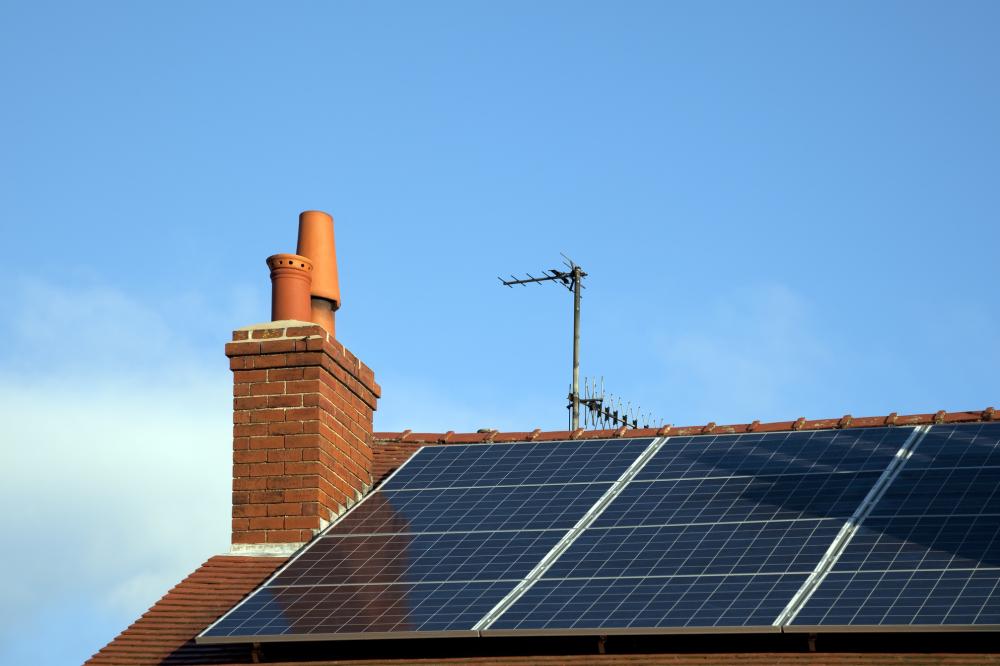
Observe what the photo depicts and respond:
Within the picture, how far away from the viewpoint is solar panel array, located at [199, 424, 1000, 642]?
692 inches

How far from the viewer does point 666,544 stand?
19391 millimetres

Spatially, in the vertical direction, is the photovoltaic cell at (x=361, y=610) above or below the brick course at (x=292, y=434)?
below

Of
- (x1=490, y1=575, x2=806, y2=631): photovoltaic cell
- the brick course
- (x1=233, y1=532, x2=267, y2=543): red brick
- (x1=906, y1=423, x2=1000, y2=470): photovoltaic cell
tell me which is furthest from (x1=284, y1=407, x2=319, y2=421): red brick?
(x1=906, y1=423, x2=1000, y2=470): photovoltaic cell

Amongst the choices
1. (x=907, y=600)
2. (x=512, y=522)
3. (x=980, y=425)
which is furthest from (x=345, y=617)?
(x=980, y=425)

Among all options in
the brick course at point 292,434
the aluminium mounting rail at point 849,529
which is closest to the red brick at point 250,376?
the brick course at point 292,434

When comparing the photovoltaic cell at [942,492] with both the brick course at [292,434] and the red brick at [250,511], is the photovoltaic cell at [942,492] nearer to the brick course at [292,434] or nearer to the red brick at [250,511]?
the brick course at [292,434]

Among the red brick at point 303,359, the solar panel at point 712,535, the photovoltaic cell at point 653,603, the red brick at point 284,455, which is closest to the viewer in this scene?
the photovoltaic cell at point 653,603

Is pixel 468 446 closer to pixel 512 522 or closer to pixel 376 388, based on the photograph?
pixel 376 388

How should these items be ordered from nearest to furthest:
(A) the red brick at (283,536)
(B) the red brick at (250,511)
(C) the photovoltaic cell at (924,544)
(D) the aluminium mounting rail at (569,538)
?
(C) the photovoltaic cell at (924,544) < (D) the aluminium mounting rail at (569,538) < (A) the red brick at (283,536) < (B) the red brick at (250,511)

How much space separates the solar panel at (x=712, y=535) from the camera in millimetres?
17828

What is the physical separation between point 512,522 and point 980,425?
18.6 ft

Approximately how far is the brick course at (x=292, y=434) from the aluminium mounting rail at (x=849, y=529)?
6.44m

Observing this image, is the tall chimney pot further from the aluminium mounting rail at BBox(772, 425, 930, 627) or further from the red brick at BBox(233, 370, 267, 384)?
the aluminium mounting rail at BBox(772, 425, 930, 627)

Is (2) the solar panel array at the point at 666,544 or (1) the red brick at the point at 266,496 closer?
(2) the solar panel array at the point at 666,544
